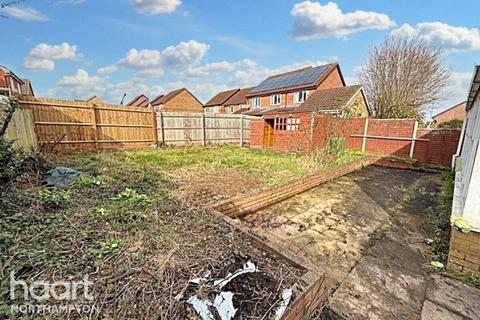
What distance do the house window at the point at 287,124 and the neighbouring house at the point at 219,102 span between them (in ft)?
81.1

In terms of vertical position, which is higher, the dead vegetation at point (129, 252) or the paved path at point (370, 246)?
the dead vegetation at point (129, 252)

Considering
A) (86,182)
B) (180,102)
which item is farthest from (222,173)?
(180,102)

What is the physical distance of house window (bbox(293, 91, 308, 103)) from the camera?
20.5m

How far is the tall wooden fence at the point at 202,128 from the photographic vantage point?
10922 millimetres

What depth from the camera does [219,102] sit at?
35.7 meters

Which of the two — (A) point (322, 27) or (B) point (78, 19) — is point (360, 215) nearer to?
(B) point (78, 19)

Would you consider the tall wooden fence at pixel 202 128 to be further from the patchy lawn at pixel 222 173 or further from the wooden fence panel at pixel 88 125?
the patchy lawn at pixel 222 173

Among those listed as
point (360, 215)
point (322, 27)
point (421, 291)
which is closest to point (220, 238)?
point (421, 291)

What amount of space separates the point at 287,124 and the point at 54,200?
30.1 ft

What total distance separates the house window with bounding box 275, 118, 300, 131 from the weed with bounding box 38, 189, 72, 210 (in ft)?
28.3

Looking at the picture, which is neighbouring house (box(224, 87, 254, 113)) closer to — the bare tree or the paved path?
the bare tree

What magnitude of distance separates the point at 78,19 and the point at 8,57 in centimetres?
298

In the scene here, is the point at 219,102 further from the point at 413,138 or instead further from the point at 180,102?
the point at 413,138

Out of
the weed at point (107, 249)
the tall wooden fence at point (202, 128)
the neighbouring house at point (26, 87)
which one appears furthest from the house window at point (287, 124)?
the neighbouring house at point (26, 87)
